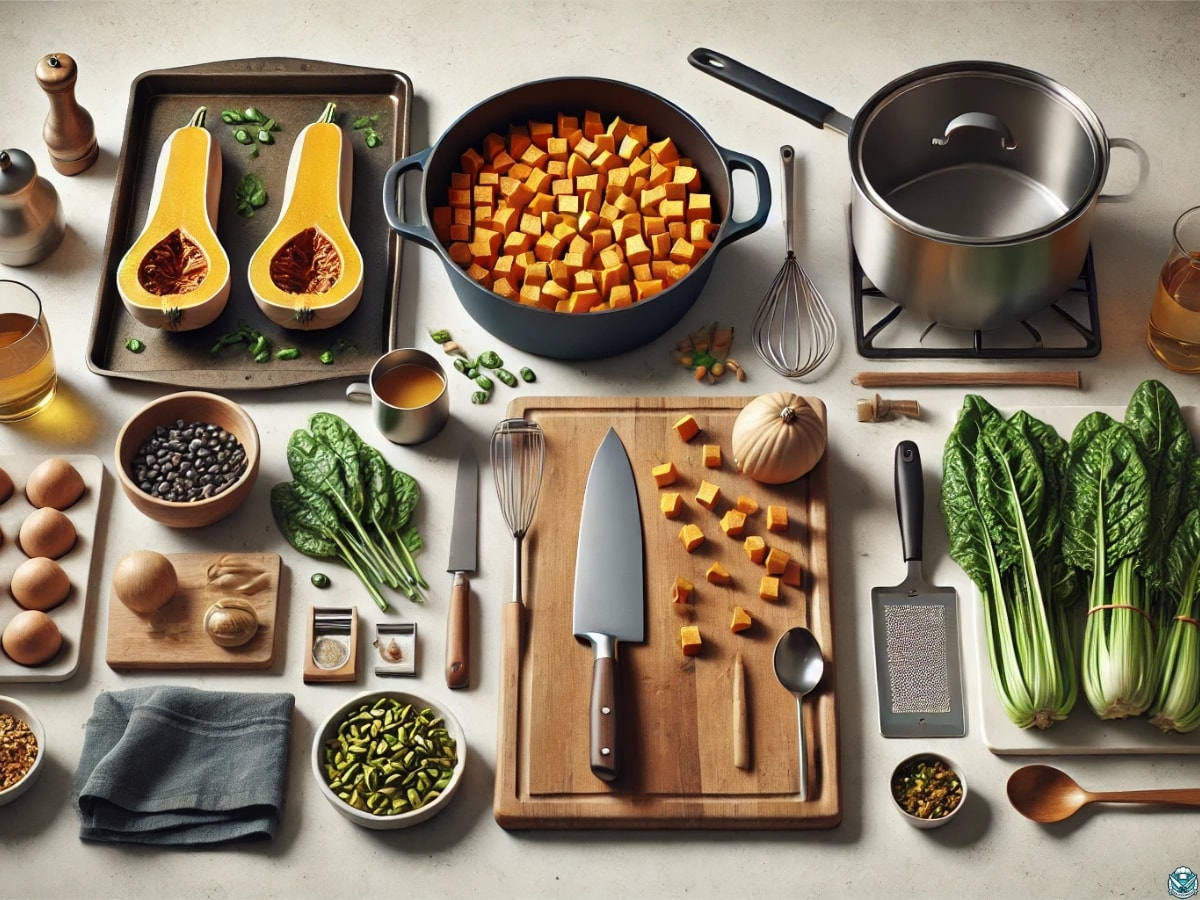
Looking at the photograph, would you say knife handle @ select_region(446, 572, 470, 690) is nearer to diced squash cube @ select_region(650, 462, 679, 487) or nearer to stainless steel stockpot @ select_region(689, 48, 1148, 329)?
diced squash cube @ select_region(650, 462, 679, 487)

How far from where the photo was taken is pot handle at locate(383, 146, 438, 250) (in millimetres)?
2084

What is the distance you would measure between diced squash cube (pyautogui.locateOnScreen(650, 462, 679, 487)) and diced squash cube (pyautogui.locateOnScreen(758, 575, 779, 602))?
210 millimetres

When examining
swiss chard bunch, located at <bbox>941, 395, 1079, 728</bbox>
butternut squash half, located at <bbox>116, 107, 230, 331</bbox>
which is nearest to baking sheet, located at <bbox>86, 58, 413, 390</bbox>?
butternut squash half, located at <bbox>116, 107, 230, 331</bbox>

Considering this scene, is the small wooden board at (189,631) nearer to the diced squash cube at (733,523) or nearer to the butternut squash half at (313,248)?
the butternut squash half at (313,248)

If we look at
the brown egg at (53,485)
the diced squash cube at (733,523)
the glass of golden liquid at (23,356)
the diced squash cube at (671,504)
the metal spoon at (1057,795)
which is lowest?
the metal spoon at (1057,795)

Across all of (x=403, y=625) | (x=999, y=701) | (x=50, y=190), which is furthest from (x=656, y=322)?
(x=50, y=190)

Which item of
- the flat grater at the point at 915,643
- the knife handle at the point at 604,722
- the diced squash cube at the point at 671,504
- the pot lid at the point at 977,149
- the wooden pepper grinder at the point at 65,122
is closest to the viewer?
the knife handle at the point at 604,722

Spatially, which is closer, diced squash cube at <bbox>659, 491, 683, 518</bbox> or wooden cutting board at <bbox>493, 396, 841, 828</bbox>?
wooden cutting board at <bbox>493, 396, 841, 828</bbox>

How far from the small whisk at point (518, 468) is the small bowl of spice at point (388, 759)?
26cm

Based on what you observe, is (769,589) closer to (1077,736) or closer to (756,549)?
(756,549)

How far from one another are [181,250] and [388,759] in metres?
0.94

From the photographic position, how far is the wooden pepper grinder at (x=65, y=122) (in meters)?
2.28

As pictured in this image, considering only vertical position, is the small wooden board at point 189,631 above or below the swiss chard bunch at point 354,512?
below

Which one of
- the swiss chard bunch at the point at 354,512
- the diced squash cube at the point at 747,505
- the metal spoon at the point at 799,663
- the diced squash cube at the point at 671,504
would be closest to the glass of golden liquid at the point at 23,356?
the swiss chard bunch at the point at 354,512
